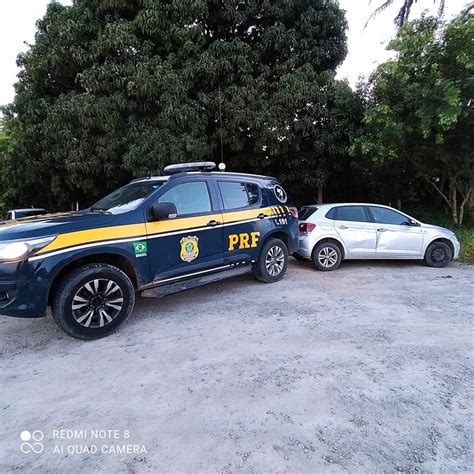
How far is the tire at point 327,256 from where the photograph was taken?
21.2 ft

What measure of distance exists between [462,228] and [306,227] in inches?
230

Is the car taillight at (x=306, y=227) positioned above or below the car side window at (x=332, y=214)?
below

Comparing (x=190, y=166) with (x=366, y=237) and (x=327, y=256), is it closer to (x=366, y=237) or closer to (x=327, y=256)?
(x=327, y=256)

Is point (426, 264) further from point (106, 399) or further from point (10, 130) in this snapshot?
point (10, 130)

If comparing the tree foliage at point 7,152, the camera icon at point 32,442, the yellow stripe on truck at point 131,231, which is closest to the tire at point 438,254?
the yellow stripe on truck at point 131,231

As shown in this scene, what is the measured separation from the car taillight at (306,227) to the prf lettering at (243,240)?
5.40 ft

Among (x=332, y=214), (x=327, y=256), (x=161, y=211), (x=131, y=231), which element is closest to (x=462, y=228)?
(x=332, y=214)

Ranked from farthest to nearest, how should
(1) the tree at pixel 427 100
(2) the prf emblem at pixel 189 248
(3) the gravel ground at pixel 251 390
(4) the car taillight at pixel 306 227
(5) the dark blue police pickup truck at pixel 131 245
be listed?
1. (1) the tree at pixel 427 100
2. (4) the car taillight at pixel 306 227
3. (2) the prf emblem at pixel 189 248
4. (5) the dark blue police pickup truck at pixel 131 245
5. (3) the gravel ground at pixel 251 390

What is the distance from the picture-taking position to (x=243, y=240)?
499cm

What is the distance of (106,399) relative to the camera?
246cm

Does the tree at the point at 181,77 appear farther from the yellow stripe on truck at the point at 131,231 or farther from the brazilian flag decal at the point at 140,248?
the brazilian flag decal at the point at 140,248

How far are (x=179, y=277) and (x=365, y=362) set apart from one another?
243 cm

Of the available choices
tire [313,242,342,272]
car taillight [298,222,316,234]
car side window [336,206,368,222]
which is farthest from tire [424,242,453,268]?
car taillight [298,222,316,234]

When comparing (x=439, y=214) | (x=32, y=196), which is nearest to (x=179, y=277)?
(x=439, y=214)
